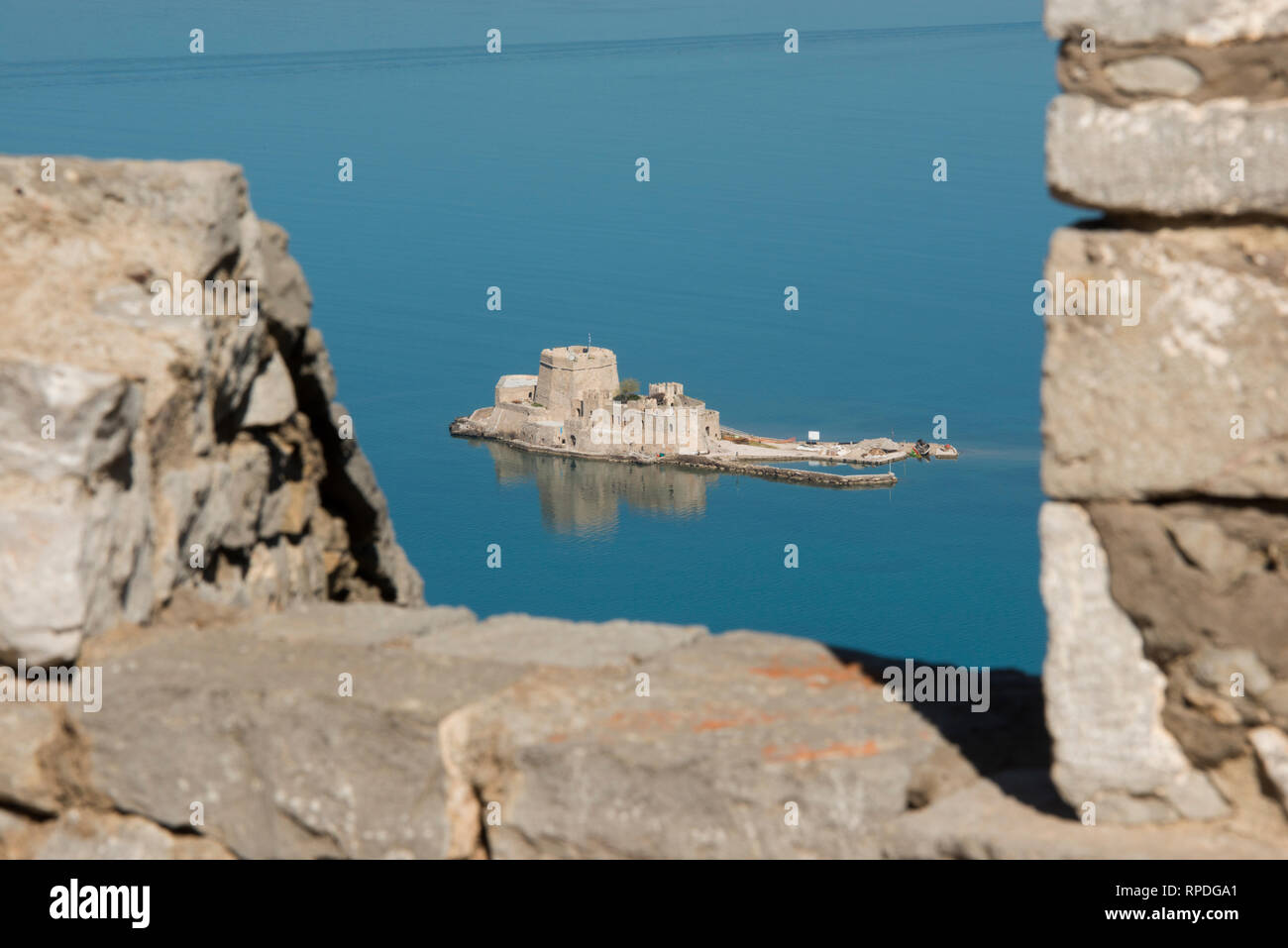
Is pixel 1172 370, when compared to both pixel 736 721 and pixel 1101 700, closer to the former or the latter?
pixel 1101 700

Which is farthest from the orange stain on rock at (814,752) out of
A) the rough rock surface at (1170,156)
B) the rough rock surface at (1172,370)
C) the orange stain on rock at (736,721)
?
the rough rock surface at (1170,156)

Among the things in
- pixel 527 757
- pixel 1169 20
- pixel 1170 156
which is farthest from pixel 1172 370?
pixel 527 757

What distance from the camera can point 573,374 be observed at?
64.2 m

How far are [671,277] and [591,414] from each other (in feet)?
51.7

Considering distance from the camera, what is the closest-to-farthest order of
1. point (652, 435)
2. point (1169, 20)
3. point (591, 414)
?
point (1169, 20) → point (652, 435) → point (591, 414)

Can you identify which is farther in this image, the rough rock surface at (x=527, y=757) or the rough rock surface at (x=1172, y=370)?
the rough rock surface at (x=527, y=757)

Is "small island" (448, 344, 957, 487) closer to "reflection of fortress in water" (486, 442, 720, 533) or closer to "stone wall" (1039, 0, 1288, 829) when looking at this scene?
"reflection of fortress in water" (486, 442, 720, 533)

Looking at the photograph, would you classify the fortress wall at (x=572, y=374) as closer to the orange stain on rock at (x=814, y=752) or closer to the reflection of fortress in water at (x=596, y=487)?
the reflection of fortress in water at (x=596, y=487)

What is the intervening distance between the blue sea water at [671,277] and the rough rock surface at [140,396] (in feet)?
138

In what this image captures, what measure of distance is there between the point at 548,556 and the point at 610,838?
175 ft

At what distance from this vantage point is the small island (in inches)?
2468

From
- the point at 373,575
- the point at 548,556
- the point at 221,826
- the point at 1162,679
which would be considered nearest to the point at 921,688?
the point at 1162,679

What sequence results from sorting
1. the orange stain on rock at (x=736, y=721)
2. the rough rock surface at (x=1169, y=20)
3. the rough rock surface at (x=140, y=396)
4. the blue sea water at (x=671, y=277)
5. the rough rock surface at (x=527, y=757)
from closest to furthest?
the rough rock surface at (x=1169, y=20)
the rough rock surface at (x=527, y=757)
the orange stain on rock at (x=736, y=721)
the rough rock surface at (x=140, y=396)
the blue sea water at (x=671, y=277)

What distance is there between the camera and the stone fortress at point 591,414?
2475 inches
